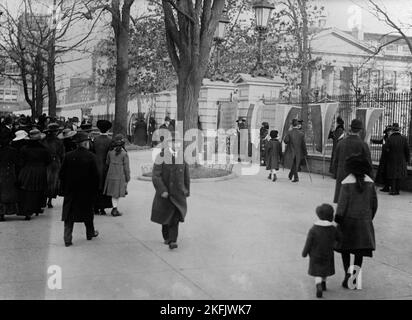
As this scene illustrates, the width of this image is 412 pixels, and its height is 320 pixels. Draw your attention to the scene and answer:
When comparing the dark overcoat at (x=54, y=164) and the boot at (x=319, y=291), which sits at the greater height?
the dark overcoat at (x=54, y=164)

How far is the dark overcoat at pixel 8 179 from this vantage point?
9.80 m

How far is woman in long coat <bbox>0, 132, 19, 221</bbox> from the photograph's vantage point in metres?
9.80

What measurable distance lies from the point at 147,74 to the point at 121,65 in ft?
32.1

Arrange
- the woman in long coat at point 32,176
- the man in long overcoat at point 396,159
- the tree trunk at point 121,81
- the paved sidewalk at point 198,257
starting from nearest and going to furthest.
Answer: the paved sidewalk at point 198,257 < the woman in long coat at point 32,176 < the man in long overcoat at point 396,159 < the tree trunk at point 121,81

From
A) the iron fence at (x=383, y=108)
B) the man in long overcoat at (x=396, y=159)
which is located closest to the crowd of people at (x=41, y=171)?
the man in long overcoat at (x=396, y=159)

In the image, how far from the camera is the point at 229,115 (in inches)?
881

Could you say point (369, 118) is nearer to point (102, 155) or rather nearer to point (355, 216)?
point (102, 155)

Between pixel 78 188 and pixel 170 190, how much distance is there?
1.26 m

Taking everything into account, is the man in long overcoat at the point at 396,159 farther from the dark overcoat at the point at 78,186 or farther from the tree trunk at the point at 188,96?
the dark overcoat at the point at 78,186

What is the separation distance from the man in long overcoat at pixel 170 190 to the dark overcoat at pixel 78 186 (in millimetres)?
916

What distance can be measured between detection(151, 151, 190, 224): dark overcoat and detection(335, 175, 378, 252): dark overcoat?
7.68 feet


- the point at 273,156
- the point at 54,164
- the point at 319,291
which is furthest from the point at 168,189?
the point at 273,156
